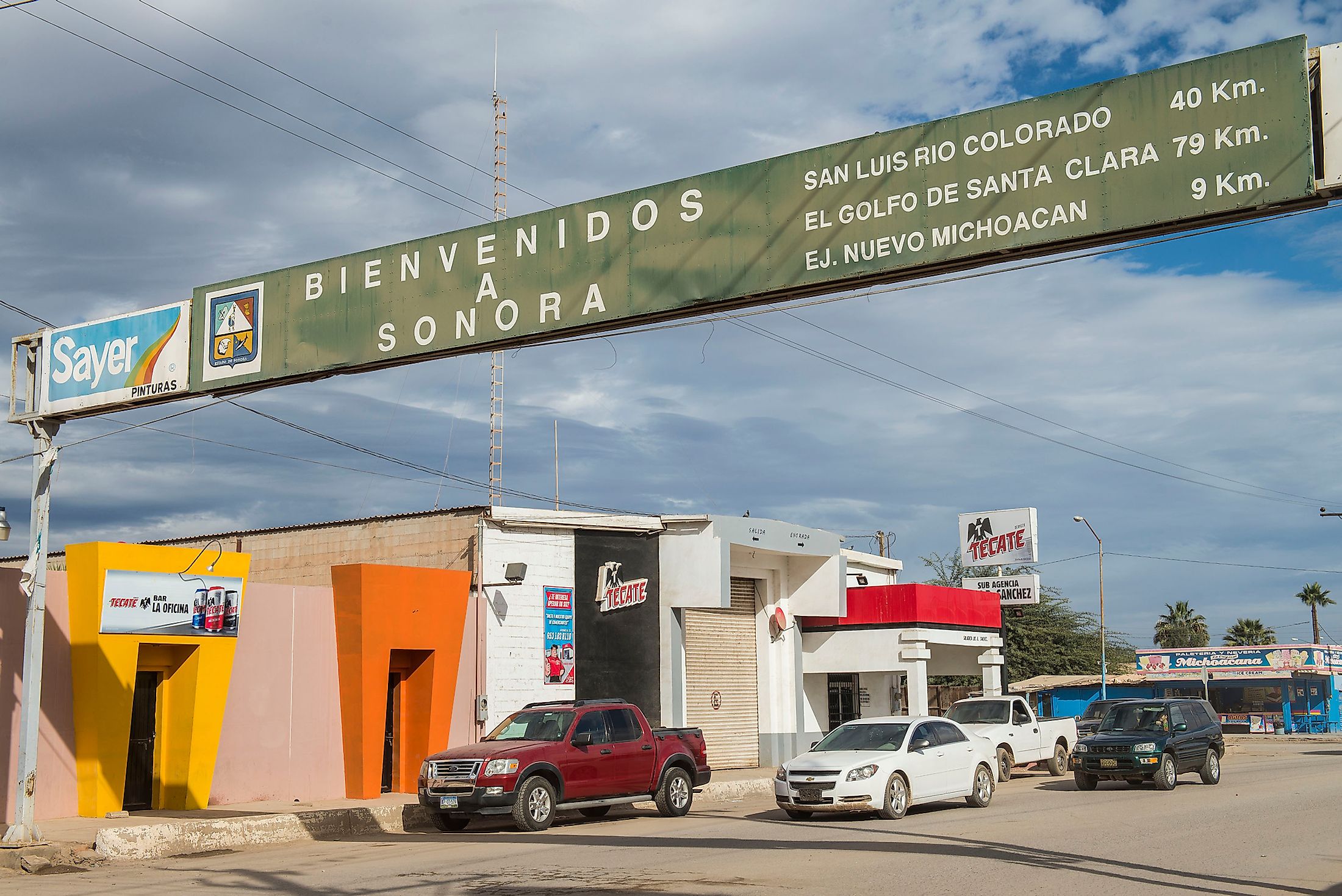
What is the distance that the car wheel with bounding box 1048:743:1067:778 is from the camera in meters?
30.0

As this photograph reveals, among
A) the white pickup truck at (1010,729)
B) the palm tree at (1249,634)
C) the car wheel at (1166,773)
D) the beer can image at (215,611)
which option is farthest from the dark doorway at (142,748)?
the palm tree at (1249,634)

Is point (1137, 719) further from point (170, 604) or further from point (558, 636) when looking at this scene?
point (170, 604)

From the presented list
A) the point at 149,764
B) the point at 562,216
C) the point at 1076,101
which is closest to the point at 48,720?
the point at 149,764

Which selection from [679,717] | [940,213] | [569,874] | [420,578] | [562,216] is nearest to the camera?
[940,213]

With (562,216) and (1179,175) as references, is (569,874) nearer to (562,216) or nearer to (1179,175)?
(562,216)

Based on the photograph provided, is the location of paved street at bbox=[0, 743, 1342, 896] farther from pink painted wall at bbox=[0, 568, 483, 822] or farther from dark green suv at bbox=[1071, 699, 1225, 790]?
pink painted wall at bbox=[0, 568, 483, 822]

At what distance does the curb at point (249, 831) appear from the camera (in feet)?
51.3

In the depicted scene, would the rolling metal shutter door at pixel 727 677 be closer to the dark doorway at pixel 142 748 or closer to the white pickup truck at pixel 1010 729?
the white pickup truck at pixel 1010 729

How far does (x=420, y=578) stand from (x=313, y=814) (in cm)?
695

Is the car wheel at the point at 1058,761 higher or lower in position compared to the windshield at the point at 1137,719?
lower

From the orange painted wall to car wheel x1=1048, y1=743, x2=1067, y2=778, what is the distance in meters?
14.0

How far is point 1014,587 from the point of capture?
5281cm

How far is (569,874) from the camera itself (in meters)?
12.9

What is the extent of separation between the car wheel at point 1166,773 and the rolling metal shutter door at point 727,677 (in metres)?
11.3
